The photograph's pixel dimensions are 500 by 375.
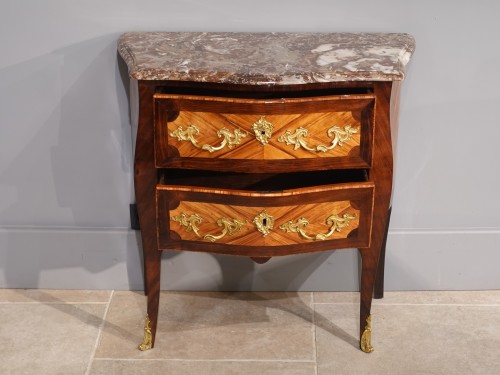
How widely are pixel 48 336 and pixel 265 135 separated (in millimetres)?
856

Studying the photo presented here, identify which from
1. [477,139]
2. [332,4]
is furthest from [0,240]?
[477,139]

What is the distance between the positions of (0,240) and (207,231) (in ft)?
2.42

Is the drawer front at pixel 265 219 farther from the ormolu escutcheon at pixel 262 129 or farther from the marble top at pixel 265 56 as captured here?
the marble top at pixel 265 56

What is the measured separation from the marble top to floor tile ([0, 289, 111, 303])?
759 mm

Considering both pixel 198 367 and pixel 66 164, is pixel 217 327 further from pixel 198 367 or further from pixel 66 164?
pixel 66 164

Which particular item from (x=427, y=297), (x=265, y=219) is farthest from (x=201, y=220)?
(x=427, y=297)

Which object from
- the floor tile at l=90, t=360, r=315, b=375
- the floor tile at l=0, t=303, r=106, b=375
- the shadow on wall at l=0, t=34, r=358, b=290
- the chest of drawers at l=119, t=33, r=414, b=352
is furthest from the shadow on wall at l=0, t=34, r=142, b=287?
the floor tile at l=90, t=360, r=315, b=375

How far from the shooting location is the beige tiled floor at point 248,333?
2.19 m

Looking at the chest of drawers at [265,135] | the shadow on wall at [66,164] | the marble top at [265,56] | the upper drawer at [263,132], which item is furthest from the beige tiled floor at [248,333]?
the marble top at [265,56]

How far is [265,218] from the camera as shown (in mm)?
1969

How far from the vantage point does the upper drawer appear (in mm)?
1867

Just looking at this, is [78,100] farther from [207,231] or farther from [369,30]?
[369,30]

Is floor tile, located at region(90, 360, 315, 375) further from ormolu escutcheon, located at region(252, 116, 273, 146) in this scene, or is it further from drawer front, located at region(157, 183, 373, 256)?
ormolu escutcheon, located at region(252, 116, 273, 146)

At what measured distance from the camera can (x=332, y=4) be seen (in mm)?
2164
